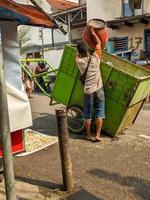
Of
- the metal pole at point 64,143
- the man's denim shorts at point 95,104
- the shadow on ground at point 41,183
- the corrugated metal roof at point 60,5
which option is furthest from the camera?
the corrugated metal roof at point 60,5

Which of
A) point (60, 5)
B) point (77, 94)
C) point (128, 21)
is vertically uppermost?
point (60, 5)

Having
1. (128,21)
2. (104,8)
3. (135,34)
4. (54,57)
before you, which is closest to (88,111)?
(128,21)

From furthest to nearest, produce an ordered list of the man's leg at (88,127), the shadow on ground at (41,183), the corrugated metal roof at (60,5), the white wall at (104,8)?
the corrugated metal roof at (60,5) < the white wall at (104,8) < the man's leg at (88,127) < the shadow on ground at (41,183)

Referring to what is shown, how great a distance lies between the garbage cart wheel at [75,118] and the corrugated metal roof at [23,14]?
2.82 meters

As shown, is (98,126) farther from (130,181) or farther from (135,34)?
(135,34)

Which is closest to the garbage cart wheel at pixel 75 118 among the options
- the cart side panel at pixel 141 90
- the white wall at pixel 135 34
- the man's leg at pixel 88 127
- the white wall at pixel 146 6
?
the man's leg at pixel 88 127

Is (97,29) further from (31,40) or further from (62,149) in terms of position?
(31,40)

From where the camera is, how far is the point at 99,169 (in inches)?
229

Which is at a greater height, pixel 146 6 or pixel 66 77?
pixel 146 6

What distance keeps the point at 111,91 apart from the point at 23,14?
111 inches

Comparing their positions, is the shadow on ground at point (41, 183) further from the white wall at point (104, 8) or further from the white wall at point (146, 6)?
the white wall at point (104, 8)

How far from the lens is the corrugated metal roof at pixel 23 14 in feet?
15.5

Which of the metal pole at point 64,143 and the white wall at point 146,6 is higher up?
the white wall at point 146,6

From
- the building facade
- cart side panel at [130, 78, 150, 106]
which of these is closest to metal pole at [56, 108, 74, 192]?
cart side panel at [130, 78, 150, 106]
